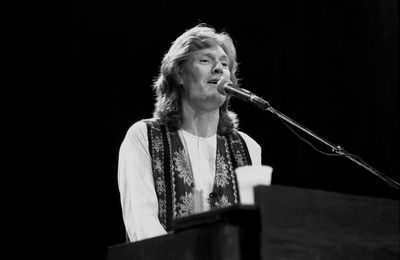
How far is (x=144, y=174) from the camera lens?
3221mm

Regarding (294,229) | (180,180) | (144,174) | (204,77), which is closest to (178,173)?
(180,180)

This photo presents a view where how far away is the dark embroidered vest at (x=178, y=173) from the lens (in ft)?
10.6

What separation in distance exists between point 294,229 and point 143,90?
2933 millimetres

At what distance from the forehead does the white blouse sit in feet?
1.47

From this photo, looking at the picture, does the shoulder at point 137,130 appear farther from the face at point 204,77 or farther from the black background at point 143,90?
the black background at point 143,90

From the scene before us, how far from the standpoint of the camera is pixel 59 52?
14.4 ft

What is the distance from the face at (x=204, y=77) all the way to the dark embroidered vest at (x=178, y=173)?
219mm

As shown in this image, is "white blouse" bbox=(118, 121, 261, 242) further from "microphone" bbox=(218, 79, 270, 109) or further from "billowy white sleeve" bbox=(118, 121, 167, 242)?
"microphone" bbox=(218, 79, 270, 109)

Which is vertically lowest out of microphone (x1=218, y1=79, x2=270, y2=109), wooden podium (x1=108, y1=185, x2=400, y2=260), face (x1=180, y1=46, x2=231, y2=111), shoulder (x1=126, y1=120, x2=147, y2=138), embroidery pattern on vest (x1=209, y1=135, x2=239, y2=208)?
wooden podium (x1=108, y1=185, x2=400, y2=260)

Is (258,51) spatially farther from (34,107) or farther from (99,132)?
(34,107)

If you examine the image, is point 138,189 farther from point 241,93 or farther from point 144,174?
point 241,93

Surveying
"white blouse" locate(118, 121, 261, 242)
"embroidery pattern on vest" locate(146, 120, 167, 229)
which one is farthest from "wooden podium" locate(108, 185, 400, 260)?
"embroidery pattern on vest" locate(146, 120, 167, 229)

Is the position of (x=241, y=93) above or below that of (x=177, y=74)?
below

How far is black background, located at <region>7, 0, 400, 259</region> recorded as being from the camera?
13.8 feet
